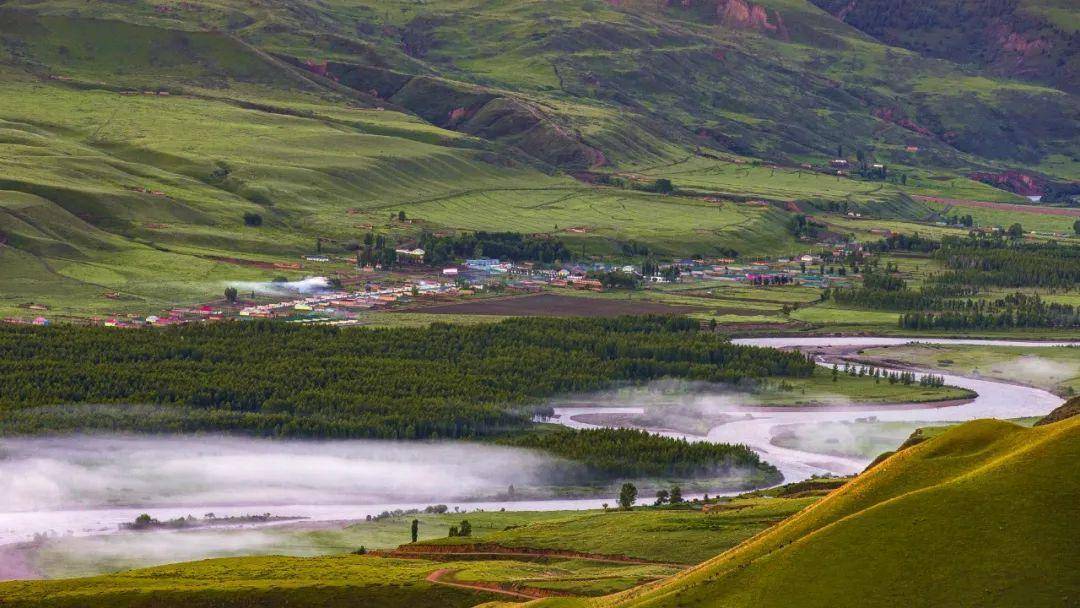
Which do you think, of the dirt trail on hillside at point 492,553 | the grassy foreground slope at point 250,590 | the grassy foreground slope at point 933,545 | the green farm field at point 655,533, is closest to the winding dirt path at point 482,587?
the grassy foreground slope at point 250,590

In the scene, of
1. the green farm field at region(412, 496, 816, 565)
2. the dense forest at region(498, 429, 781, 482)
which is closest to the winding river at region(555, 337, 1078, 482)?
Result: the dense forest at region(498, 429, 781, 482)

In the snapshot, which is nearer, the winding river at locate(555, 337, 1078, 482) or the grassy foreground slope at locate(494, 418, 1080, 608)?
the grassy foreground slope at locate(494, 418, 1080, 608)

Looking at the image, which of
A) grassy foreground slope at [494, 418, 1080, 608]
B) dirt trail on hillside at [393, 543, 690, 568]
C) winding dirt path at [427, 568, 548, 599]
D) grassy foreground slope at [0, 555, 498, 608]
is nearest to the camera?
grassy foreground slope at [494, 418, 1080, 608]

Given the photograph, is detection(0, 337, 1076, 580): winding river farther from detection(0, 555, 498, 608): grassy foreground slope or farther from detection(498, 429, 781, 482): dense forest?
detection(0, 555, 498, 608): grassy foreground slope

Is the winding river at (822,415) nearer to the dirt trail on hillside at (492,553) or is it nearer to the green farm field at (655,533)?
the green farm field at (655,533)

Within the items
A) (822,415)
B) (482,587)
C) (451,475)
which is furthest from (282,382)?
(482,587)

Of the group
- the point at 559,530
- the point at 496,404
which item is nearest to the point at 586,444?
the point at 496,404
